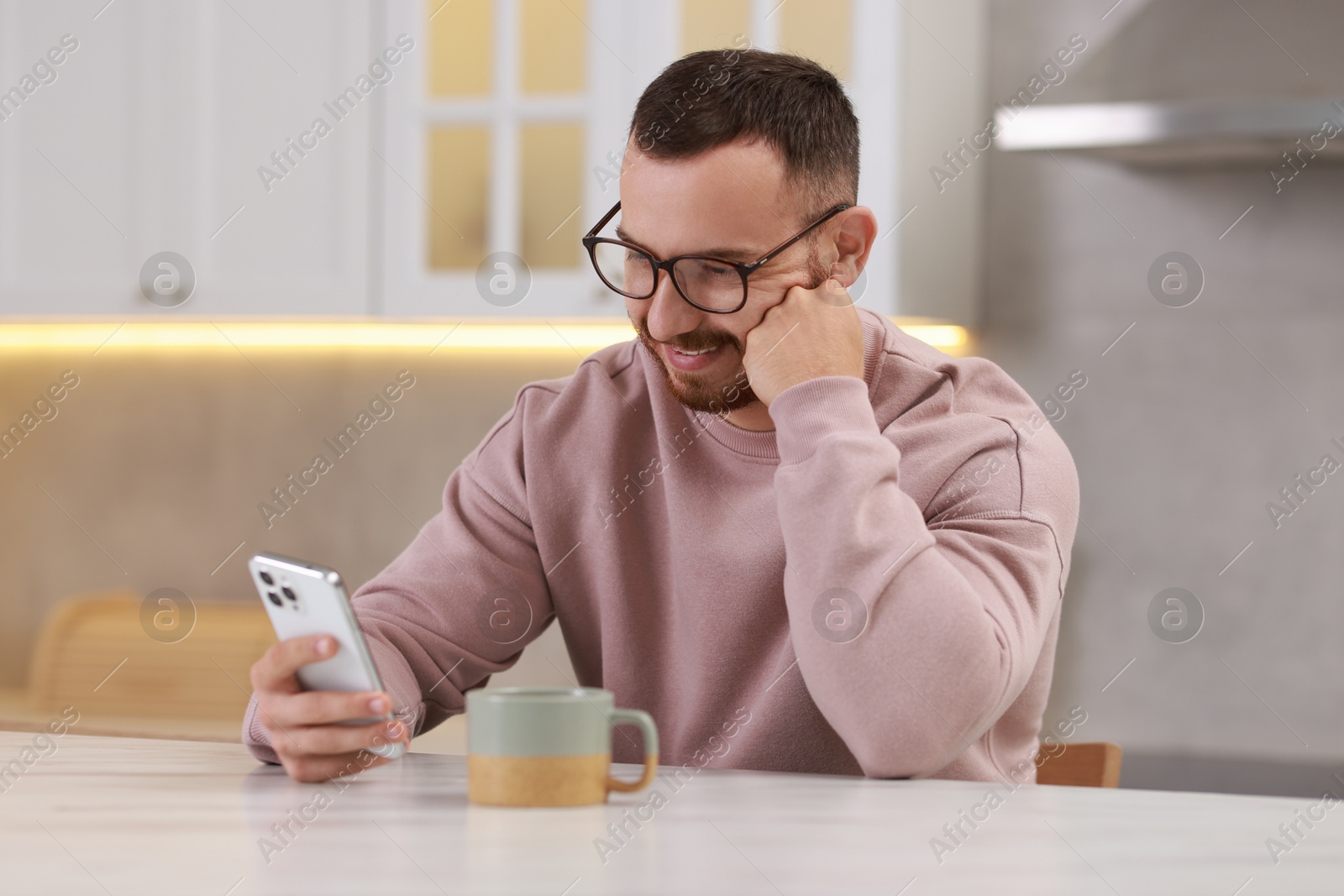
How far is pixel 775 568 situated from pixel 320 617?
424mm

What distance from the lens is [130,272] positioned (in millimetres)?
2170

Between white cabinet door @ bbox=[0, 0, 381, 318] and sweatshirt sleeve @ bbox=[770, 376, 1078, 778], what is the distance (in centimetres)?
131

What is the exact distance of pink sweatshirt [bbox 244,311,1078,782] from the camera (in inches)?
35.1

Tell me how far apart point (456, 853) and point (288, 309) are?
1647mm

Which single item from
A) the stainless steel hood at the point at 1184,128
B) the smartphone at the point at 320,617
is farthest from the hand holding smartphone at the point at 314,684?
the stainless steel hood at the point at 1184,128

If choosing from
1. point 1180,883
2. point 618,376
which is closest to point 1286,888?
point 1180,883

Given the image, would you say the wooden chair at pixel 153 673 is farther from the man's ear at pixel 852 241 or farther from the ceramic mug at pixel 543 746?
the ceramic mug at pixel 543 746

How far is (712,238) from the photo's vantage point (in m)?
1.06

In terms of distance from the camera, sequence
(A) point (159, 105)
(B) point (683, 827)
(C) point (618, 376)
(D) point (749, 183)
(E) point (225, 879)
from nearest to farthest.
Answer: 1. (E) point (225, 879)
2. (B) point (683, 827)
3. (D) point (749, 183)
4. (C) point (618, 376)
5. (A) point (159, 105)

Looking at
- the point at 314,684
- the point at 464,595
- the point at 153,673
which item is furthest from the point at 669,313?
the point at 153,673

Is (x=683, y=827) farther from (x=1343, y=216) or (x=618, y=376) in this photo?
(x=1343, y=216)

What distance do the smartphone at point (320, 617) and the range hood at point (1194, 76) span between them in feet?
4.30

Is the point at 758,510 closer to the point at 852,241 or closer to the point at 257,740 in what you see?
the point at 852,241

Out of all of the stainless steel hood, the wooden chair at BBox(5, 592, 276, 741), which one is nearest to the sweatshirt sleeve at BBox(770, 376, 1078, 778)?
the stainless steel hood
